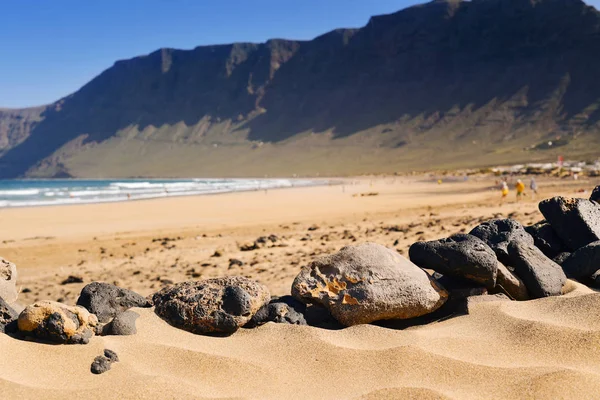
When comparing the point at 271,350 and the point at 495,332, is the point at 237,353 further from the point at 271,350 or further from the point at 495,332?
the point at 495,332

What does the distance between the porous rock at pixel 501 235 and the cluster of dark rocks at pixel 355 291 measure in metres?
0.02

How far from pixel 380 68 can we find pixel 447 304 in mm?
173609

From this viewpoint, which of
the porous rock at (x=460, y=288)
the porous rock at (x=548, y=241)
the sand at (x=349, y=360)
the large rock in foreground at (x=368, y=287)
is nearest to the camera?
the sand at (x=349, y=360)

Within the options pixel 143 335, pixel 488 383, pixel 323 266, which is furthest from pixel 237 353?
pixel 488 383

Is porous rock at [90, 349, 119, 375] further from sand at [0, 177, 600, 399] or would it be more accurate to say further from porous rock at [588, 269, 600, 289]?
porous rock at [588, 269, 600, 289]

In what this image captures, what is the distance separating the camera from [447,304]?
4793 mm

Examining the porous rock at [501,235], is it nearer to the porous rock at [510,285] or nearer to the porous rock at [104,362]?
the porous rock at [510,285]

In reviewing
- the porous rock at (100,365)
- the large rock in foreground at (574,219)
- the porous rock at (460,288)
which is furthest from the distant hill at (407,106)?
the porous rock at (100,365)

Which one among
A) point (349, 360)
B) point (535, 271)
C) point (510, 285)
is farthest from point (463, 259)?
point (349, 360)

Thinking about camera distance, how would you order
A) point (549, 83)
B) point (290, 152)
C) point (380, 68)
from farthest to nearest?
point (380, 68) → point (290, 152) → point (549, 83)

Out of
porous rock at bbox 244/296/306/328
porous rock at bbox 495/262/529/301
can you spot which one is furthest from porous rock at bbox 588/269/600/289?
porous rock at bbox 244/296/306/328

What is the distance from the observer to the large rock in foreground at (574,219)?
224 inches

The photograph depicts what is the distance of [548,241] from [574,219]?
1.23 feet

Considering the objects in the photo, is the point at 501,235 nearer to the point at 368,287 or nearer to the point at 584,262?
the point at 584,262
